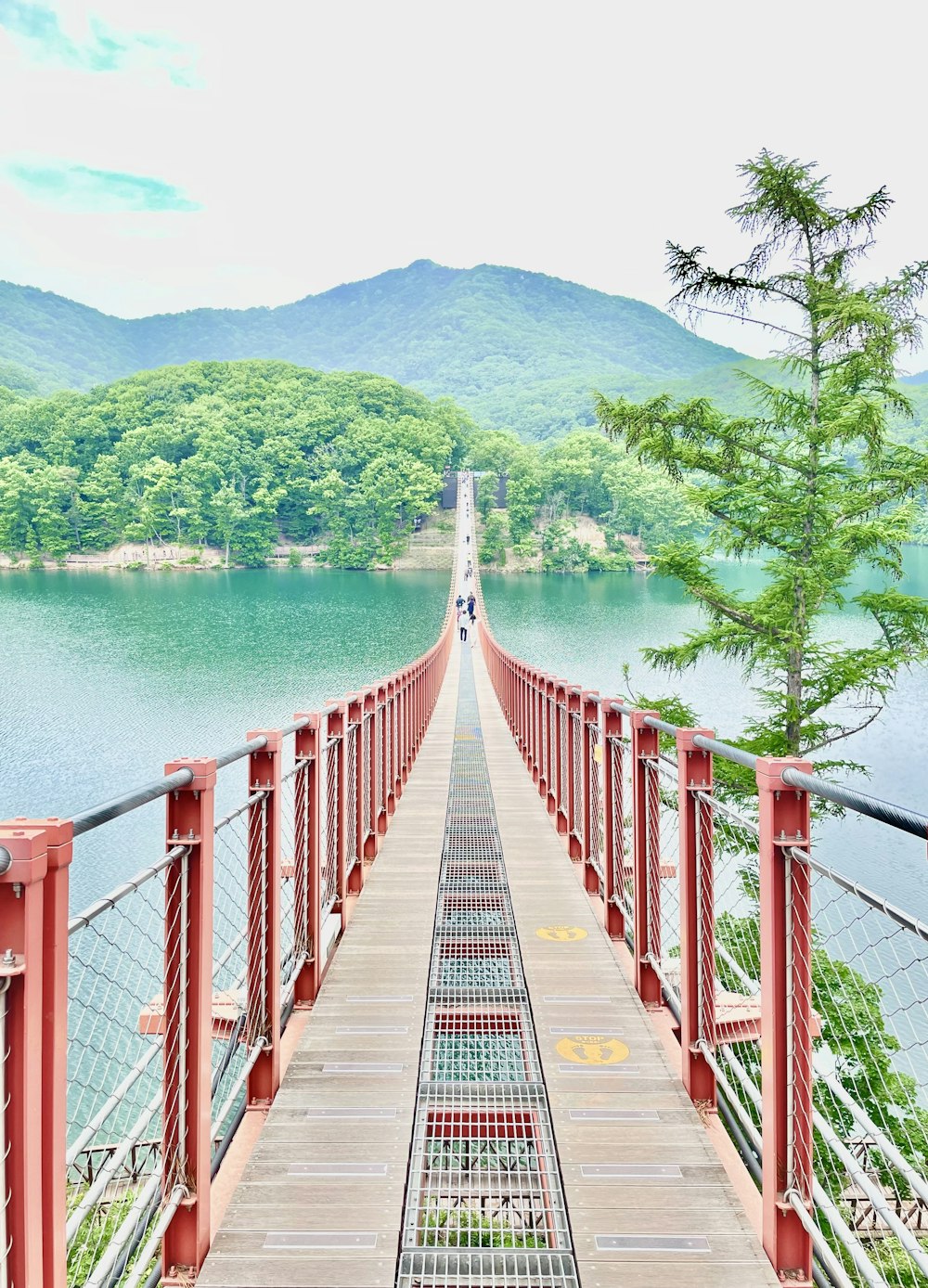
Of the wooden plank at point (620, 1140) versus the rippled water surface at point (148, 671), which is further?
the rippled water surface at point (148, 671)

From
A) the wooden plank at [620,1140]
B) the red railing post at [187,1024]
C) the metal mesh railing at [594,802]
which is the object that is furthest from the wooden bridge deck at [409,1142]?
the metal mesh railing at [594,802]

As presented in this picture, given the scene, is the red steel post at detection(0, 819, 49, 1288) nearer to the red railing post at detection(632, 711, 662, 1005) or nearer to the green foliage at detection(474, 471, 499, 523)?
the red railing post at detection(632, 711, 662, 1005)

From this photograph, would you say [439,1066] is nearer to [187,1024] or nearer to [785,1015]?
[187,1024]

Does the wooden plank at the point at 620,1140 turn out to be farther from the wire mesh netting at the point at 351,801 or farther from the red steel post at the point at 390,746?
the red steel post at the point at 390,746

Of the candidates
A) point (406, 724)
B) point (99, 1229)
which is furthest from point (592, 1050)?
point (406, 724)

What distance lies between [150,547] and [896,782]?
6191 centimetres

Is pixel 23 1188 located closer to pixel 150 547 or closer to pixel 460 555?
pixel 460 555

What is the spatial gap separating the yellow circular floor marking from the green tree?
687cm

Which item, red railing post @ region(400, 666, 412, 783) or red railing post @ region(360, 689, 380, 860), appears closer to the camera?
red railing post @ region(360, 689, 380, 860)

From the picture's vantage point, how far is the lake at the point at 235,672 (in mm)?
14383

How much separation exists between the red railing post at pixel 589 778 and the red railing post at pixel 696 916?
1.99 m

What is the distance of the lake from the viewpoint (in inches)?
566

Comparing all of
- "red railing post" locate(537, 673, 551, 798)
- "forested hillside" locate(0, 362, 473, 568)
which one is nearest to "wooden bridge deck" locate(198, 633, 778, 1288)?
"red railing post" locate(537, 673, 551, 798)

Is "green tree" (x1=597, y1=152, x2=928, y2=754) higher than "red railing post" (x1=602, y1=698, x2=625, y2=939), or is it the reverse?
"green tree" (x1=597, y1=152, x2=928, y2=754)
